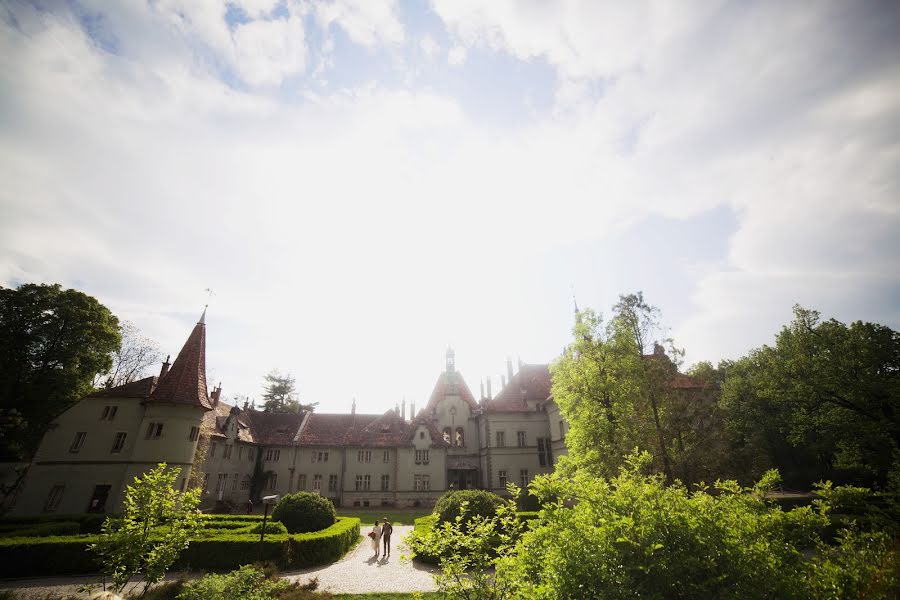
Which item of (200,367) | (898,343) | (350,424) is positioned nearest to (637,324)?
(898,343)

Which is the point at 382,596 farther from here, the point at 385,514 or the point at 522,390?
the point at 522,390

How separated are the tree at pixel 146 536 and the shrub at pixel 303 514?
12510 millimetres

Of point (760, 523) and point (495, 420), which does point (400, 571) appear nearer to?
point (760, 523)

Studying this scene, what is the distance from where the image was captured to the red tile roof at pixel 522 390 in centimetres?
4312

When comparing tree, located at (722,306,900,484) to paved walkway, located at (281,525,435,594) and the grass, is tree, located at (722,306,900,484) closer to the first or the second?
paved walkway, located at (281,525,435,594)

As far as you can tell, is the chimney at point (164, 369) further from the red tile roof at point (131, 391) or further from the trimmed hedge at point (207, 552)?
the trimmed hedge at point (207, 552)

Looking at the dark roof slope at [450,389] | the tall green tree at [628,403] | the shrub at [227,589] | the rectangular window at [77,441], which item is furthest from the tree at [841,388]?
the rectangular window at [77,441]

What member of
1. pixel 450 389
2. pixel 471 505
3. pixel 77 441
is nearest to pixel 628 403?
pixel 471 505

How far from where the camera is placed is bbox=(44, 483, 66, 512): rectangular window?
983 inches

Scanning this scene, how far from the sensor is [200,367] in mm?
29375

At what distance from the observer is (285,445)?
136ft

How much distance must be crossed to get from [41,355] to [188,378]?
43.7ft

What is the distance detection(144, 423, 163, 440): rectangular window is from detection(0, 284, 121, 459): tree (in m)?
10.1

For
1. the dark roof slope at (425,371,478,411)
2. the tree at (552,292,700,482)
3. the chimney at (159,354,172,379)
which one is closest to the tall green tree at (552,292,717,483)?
the tree at (552,292,700,482)
